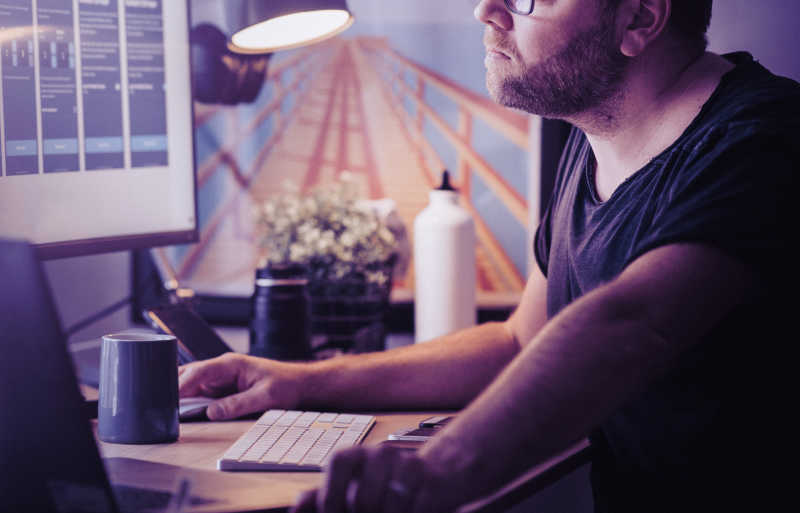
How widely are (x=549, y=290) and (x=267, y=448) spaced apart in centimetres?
54

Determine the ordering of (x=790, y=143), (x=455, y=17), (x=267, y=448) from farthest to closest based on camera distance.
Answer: (x=455, y=17) → (x=267, y=448) → (x=790, y=143)

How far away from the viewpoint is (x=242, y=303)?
1944 mm

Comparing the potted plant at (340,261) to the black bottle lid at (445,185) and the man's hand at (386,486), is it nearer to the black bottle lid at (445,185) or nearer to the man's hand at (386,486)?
the black bottle lid at (445,185)

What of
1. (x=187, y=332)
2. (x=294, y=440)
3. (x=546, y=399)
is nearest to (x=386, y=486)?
(x=546, y=399)

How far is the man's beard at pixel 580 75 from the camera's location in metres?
A: 1.17

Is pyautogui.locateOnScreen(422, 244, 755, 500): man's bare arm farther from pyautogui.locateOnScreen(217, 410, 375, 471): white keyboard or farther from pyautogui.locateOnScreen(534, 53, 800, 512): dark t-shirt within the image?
pyautogui.locateOnScreen(217, 410, 375, 471): white keyboard

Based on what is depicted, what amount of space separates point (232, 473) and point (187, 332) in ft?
1.55

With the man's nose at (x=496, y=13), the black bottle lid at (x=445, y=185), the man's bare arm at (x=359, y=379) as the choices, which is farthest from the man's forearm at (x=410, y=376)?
the man's nose at (x=496, y=13)

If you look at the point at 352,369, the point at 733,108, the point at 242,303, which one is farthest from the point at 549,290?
the point at 242,303

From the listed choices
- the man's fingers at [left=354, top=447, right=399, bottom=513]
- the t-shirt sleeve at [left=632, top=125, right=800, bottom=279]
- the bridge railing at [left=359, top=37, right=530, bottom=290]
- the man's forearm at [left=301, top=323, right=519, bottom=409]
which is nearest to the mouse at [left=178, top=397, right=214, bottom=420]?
the man's forearm at [left=301, top=323, right=519, bottom=409]

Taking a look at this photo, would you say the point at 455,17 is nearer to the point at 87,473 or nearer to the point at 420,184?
the point at 420,184

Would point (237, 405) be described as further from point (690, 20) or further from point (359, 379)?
point (690, 20)

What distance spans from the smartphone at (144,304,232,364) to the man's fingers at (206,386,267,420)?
5.7 inches

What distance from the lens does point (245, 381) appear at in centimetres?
121
